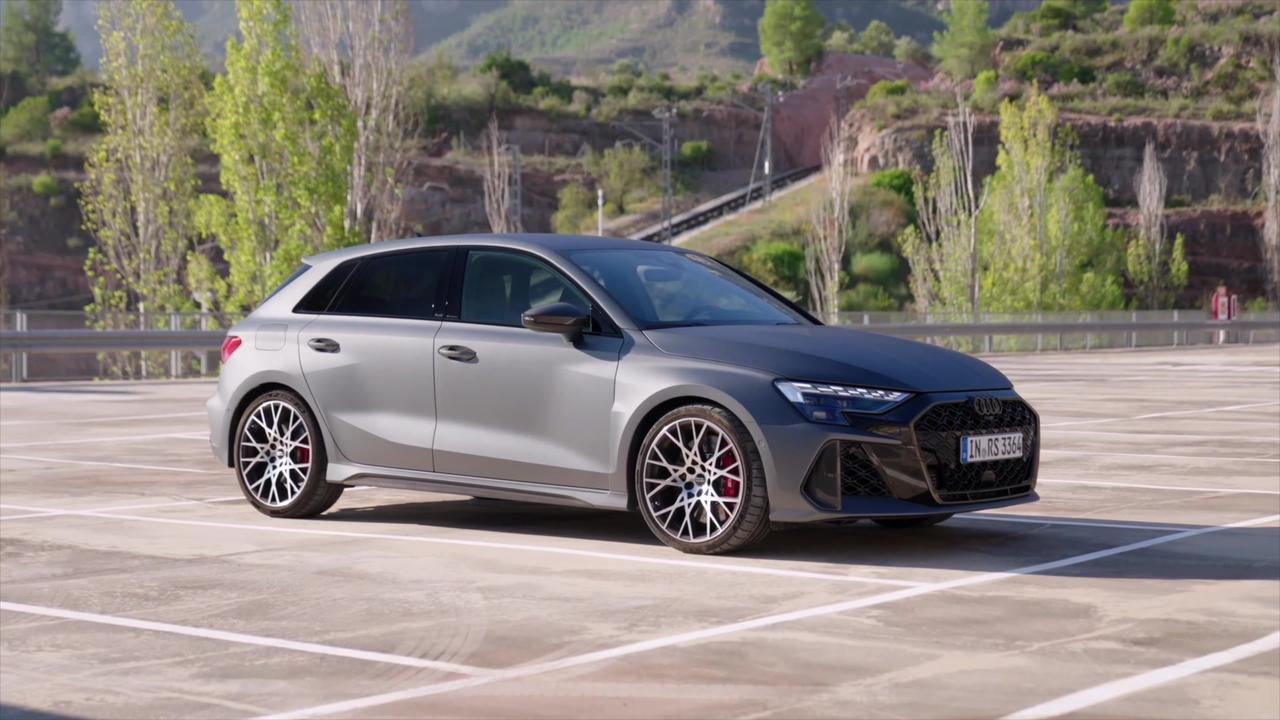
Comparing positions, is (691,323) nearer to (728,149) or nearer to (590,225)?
(590,225)

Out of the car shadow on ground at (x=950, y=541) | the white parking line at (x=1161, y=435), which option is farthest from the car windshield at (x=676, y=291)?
the white parking line at (x=1161, y=435)

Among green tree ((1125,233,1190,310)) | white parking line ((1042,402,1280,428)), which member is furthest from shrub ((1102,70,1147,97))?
white parking line ((1042,402,1280,428))

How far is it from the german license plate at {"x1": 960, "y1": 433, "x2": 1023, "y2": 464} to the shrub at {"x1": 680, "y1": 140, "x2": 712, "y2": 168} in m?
110

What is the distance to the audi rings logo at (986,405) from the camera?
8.50 m

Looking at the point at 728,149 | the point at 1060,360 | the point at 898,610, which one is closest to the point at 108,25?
the point at 1060,360

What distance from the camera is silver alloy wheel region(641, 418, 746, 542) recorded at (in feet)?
27.3

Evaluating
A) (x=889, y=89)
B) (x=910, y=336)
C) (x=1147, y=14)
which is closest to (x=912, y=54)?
(x=1147, y=14)

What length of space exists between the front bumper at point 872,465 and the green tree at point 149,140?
42.8 m

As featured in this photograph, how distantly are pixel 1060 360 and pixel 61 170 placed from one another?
7370 cm

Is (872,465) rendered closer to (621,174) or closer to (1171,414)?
(1171,414)

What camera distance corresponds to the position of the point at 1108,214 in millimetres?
98688

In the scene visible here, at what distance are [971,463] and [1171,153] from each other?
335ft

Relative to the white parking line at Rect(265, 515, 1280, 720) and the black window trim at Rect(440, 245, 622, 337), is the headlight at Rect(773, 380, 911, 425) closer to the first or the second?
the white parking line at Rect(265, 515, 1280, 720)

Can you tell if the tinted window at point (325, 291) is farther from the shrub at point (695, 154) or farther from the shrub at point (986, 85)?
the shrub at point (695, 154)
